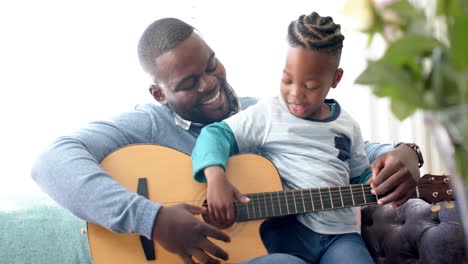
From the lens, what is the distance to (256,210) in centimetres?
120

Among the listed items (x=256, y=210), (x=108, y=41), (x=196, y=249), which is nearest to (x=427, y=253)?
(x=256, y=210)

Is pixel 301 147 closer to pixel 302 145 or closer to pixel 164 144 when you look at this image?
pixel 302 145

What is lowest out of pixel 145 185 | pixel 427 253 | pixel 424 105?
pixel 427 253

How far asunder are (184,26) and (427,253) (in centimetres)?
81

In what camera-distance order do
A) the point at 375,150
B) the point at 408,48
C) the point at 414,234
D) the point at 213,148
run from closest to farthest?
the point at 408,48 → the point at 213,148 → the point at 414,234 → the point at 375,150

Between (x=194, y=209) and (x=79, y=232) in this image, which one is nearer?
(x=194, y=209)

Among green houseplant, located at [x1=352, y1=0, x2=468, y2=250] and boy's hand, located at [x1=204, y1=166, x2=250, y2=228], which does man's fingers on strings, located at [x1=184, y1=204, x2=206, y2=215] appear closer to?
boy's hand, located at [x1=204, y1=166, x2=250, y2=228]

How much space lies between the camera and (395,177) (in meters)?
1.20

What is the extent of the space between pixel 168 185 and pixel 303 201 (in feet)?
0.97

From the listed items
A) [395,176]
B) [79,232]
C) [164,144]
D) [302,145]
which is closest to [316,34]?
[302,145]

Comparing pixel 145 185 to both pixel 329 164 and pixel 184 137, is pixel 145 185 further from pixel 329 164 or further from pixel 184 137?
pixel 329 164

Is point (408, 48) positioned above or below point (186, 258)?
above

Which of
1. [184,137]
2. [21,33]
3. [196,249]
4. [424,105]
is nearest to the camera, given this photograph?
[424,105]

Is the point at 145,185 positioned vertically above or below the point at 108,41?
below
